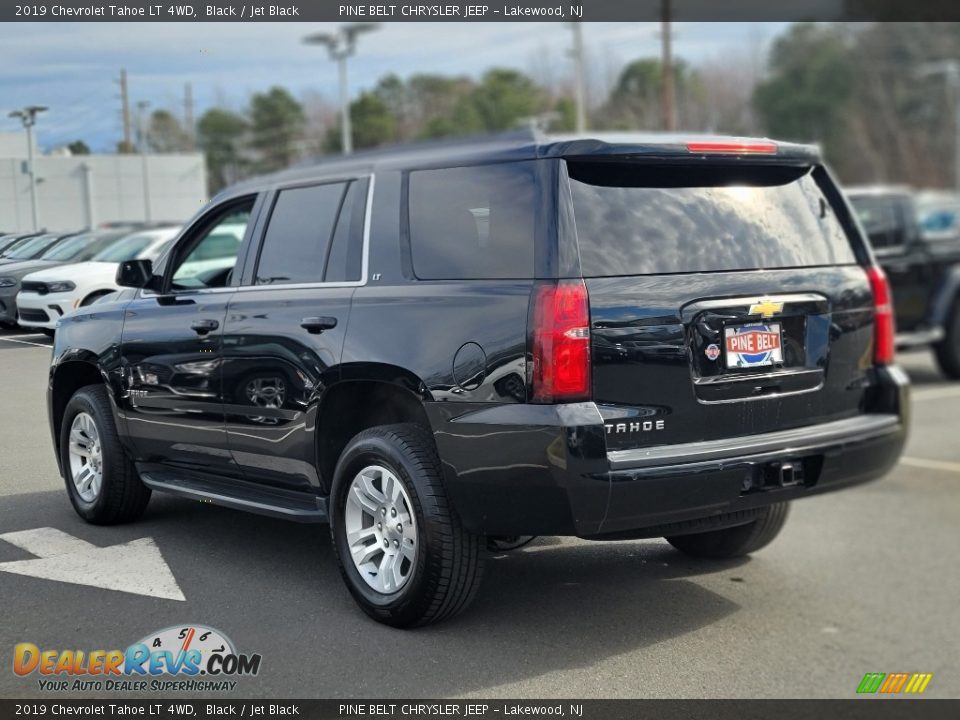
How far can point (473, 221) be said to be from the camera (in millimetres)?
3432

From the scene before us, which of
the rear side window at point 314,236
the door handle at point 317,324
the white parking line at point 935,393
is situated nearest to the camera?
the door handle at point 317,324

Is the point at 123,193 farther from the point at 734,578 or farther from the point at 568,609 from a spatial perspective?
the point at 734,578

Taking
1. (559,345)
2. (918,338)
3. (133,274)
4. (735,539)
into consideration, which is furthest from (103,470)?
(918,338)

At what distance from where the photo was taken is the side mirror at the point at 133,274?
319 centimetres

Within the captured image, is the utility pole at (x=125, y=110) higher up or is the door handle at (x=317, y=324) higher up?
the utility pole at (x=125, y=110)

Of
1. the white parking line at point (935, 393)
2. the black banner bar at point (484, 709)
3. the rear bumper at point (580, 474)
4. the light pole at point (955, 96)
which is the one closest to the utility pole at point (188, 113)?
the rear bumper at point (580, 474)

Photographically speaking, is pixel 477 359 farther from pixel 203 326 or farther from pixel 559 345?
pixel 203 326

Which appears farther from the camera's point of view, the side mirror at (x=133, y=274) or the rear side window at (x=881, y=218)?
the rear side window at (x=881, y=218)

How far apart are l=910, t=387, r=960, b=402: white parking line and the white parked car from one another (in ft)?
33.3

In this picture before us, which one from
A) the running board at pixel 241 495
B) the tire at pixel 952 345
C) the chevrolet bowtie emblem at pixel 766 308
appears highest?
the chevrolet bowtie emblem at pixel 766 308

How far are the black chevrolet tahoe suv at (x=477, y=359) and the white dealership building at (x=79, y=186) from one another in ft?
0.82

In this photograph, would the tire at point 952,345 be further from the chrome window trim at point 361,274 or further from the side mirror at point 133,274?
the side mirror at point 133,274

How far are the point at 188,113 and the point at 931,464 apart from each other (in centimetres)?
747

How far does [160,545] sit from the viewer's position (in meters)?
3.25
